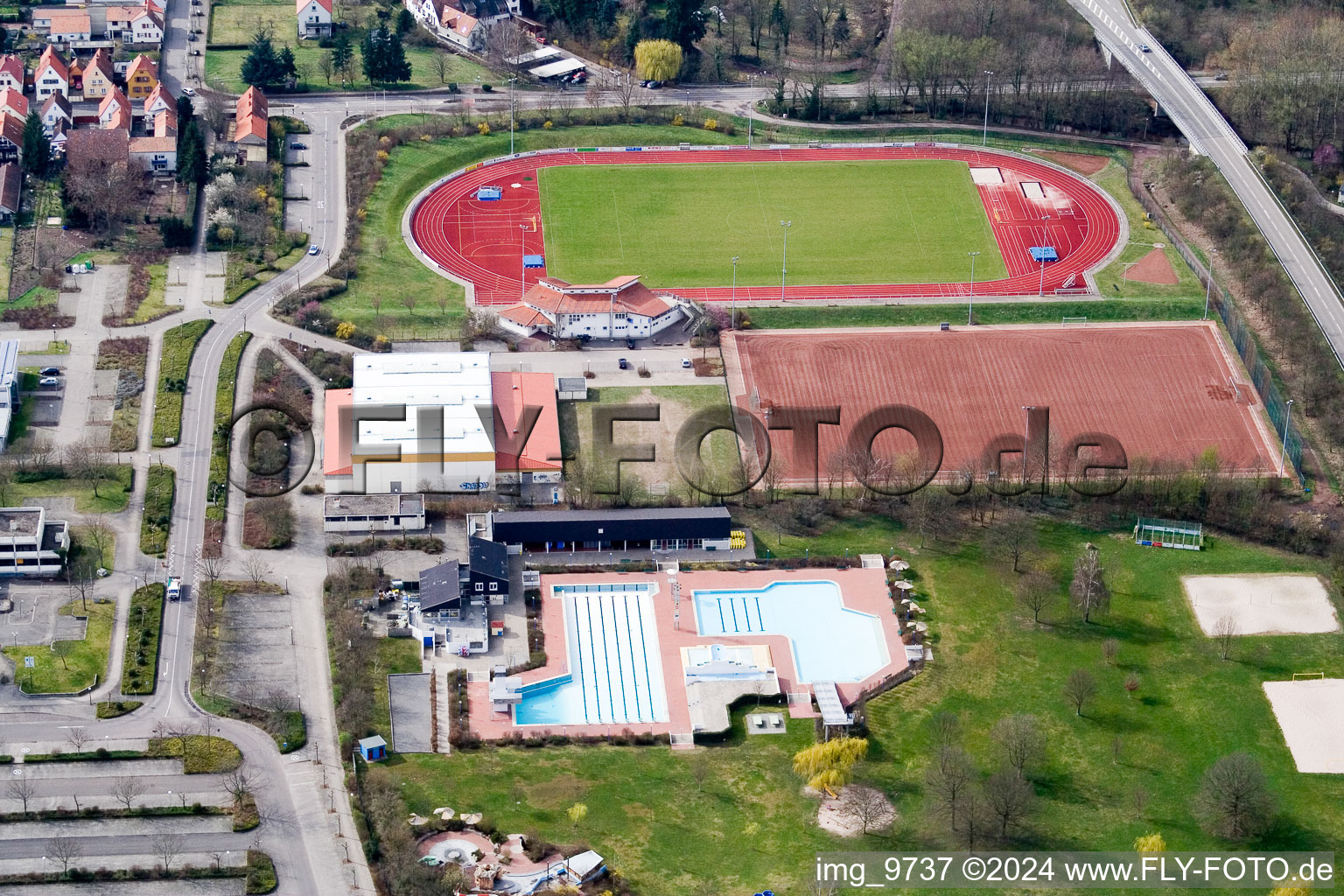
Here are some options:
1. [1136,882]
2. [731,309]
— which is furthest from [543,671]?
[731,309]

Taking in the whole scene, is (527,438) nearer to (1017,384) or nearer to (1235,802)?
(1017,384)

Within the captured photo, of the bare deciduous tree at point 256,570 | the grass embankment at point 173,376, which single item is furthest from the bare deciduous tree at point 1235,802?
the grass embankment at point 173,376

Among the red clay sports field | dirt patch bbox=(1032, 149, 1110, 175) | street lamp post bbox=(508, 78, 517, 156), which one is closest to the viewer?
the red clay sports field

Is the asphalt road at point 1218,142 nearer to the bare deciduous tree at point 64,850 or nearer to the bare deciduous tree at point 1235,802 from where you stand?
the bare deciduous tree at point 1235,802

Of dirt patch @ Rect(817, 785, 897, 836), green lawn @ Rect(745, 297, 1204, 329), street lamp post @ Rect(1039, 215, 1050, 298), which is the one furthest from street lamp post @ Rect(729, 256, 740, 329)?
dirt patch @ Rect(817, 785, 897, 836)

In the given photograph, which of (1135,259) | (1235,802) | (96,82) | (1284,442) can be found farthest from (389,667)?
(96,82)

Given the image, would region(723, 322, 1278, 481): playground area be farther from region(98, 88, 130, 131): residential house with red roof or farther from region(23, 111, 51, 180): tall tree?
region(23, 111, 51, 180): tall tree
